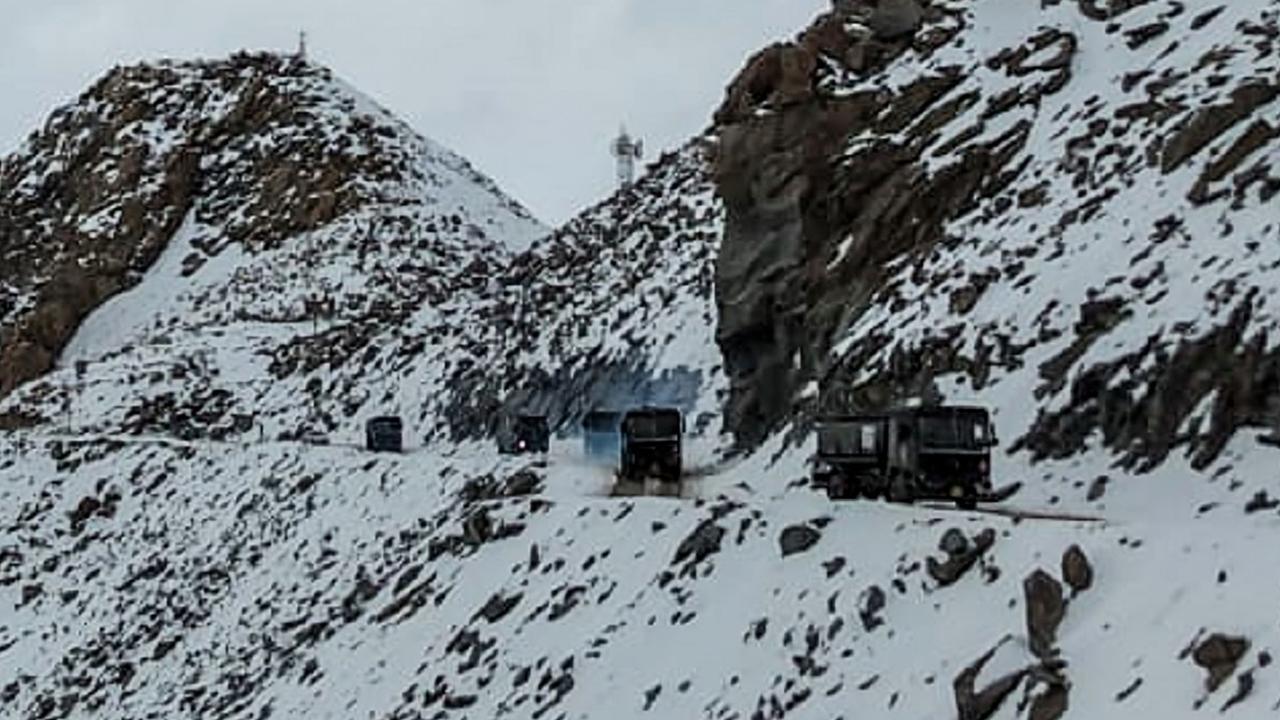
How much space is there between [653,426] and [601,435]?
8.16m

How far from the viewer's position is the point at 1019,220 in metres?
33.5

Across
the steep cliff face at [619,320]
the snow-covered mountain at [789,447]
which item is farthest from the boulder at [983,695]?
the steep cliff face at [619,320]

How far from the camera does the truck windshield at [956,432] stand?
1016 inches

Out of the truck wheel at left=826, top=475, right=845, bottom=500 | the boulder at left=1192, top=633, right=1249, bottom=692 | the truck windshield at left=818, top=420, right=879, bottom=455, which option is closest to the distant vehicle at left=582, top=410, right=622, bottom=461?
the truck windshield at left=818, top=420, right=879, bottom=455

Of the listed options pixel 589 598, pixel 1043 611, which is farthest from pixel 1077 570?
pixel 589 598

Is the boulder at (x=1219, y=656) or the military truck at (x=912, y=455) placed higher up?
the military truck at (x=912, y=455)

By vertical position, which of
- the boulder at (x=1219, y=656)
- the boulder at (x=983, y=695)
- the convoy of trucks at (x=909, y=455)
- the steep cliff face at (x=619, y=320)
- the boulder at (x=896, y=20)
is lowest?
the boulder at (x=983, y=695)

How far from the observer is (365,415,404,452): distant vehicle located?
54.6 metres

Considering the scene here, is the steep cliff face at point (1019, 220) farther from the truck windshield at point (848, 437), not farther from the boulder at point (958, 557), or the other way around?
the boulder at point (958, 557)

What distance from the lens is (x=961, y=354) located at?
99.8 feet

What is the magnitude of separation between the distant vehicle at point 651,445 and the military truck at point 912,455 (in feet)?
33.9

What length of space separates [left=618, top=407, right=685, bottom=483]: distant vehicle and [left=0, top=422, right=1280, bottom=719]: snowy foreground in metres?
1.33

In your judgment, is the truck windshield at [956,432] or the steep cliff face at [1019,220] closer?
the steep cliff face at [1019,220]

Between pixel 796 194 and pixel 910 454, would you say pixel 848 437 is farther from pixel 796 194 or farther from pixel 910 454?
pixel 796 194
